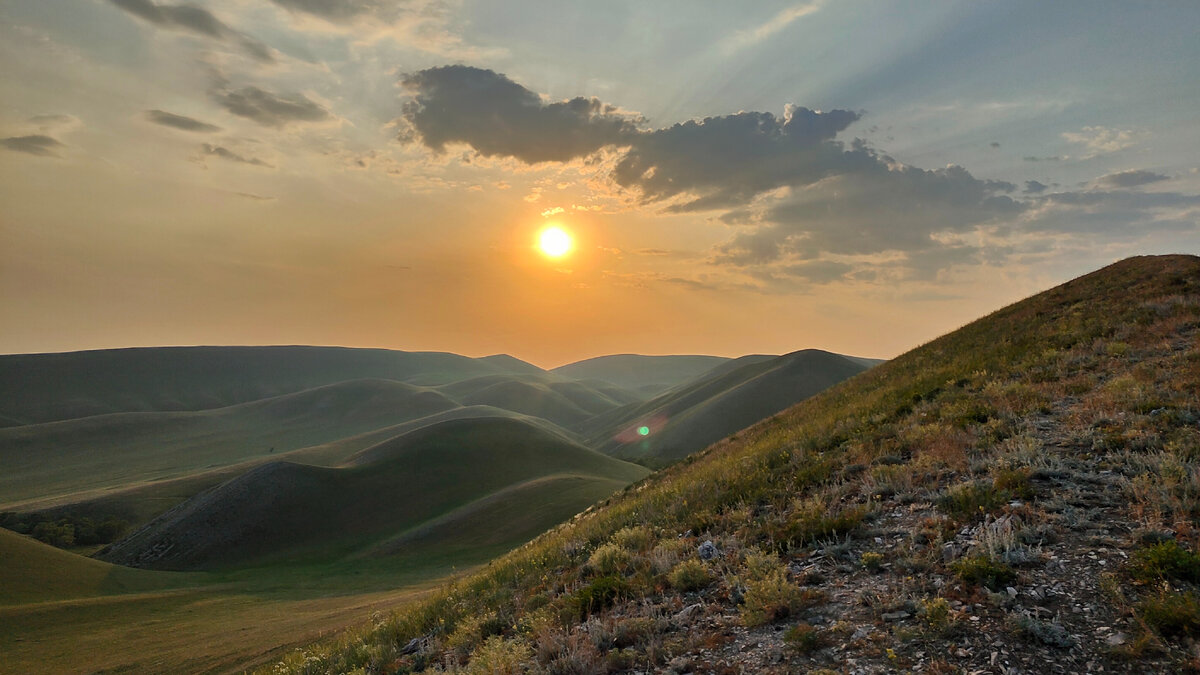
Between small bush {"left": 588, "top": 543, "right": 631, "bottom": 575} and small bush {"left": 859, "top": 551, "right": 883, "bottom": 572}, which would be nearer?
small bush {"left": 859, "top": 551, "right": 883, "bottom": 572}

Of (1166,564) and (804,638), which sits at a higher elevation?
(1166,564)

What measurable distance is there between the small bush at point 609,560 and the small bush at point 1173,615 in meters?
7.68

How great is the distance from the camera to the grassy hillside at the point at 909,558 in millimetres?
6348

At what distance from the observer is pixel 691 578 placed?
9195 millimetres

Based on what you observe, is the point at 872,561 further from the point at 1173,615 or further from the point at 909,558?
the point at 1173,615

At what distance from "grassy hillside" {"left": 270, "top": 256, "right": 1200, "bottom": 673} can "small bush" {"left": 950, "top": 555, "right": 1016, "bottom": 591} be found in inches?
1.3

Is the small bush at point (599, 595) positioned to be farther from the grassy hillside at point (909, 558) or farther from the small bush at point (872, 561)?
the small bush at point (872, 561)

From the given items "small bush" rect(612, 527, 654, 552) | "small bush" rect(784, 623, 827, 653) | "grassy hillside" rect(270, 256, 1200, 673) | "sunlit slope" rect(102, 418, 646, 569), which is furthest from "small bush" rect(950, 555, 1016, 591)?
"sunlit slope" rect(102, 418, 646, 569)

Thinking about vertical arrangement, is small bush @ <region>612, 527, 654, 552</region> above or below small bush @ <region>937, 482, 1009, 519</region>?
below

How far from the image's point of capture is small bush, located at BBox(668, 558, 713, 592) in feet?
30.1

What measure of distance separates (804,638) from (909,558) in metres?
2.53

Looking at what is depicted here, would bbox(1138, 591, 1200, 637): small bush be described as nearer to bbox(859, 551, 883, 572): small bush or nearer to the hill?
bbox(859, 551, 883, 572): small bush

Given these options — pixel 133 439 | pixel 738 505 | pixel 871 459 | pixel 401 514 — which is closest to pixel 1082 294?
pixel 871 459

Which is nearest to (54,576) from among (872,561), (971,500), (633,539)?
(633,539)
